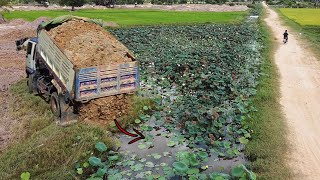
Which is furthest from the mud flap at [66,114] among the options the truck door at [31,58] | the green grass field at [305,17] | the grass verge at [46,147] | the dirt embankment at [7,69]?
the green grass field at [305,17]

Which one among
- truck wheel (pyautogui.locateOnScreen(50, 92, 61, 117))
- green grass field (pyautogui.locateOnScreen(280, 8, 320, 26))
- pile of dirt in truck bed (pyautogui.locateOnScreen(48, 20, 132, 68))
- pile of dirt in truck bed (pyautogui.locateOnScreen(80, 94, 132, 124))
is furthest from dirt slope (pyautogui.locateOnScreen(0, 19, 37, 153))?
green grass field (pyautogui.locateOnScreen(280, 8, 320, 26))

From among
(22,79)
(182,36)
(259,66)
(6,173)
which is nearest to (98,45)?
(6,173)

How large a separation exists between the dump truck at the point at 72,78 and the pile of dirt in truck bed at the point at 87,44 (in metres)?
0.16

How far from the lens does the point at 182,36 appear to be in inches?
1388

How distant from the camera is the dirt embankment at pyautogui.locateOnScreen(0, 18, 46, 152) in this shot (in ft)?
36.8

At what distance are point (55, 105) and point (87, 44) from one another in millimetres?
2565

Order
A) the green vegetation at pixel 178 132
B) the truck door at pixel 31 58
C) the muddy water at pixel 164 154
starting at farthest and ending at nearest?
the truck door at pixel 31 58, the muddy water at pixel 164 154, the green vegetation at pixel 178 132

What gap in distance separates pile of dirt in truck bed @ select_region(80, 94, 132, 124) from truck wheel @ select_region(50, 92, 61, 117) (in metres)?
1.10

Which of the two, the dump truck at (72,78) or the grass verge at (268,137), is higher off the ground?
the dump truck at (72,78)

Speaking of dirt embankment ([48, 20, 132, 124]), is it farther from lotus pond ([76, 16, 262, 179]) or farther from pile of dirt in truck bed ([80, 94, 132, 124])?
lotus pond ([76, 16, 262, 179])

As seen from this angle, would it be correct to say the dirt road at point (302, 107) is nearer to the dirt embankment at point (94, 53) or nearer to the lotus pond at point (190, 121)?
the lotus pond at point (190, 121)

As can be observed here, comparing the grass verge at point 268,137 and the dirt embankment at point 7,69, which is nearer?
the grass verge at point 268,137

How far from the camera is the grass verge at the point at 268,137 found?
9.24 m

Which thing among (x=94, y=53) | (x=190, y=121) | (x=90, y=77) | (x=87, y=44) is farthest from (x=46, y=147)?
(x=190, y=121)
